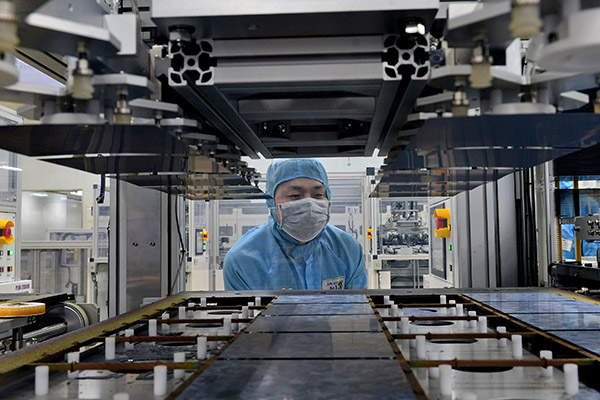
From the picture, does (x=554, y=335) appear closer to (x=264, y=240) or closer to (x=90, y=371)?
(x=90, y=371)

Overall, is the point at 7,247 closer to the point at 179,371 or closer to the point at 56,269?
the point at 56,269

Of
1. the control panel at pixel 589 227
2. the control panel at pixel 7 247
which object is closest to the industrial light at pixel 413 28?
the control panel at pixel 589 227

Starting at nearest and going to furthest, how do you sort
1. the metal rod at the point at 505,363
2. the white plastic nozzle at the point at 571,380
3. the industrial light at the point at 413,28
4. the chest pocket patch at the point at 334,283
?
1. the industrial light at the point at 413,28
2. the white plastic nozzle at the point at 571,380
3. the metal rod at the point at 505,363
4. the chest pocket patch at the point at 334,283

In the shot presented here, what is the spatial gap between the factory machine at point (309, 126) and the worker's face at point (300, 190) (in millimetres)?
1887

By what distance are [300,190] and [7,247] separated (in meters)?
Answer: 2.23

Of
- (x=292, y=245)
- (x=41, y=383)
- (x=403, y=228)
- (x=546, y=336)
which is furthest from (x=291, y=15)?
(x=403, y=228)

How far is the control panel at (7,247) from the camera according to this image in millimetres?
4039

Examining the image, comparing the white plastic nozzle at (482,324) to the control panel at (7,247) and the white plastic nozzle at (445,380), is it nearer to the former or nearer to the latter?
the white plastic nozzle at (445,380)

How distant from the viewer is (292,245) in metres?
4.48

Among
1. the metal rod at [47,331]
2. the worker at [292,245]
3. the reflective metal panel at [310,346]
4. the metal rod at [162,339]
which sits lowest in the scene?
the metal rod at [47,331]

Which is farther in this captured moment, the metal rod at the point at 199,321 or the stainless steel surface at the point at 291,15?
the metal rod at the point at 199,321

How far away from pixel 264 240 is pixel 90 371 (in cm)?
298

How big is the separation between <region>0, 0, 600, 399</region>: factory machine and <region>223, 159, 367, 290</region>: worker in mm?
1811

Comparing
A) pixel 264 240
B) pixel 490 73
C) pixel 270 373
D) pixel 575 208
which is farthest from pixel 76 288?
pixel 490 73
